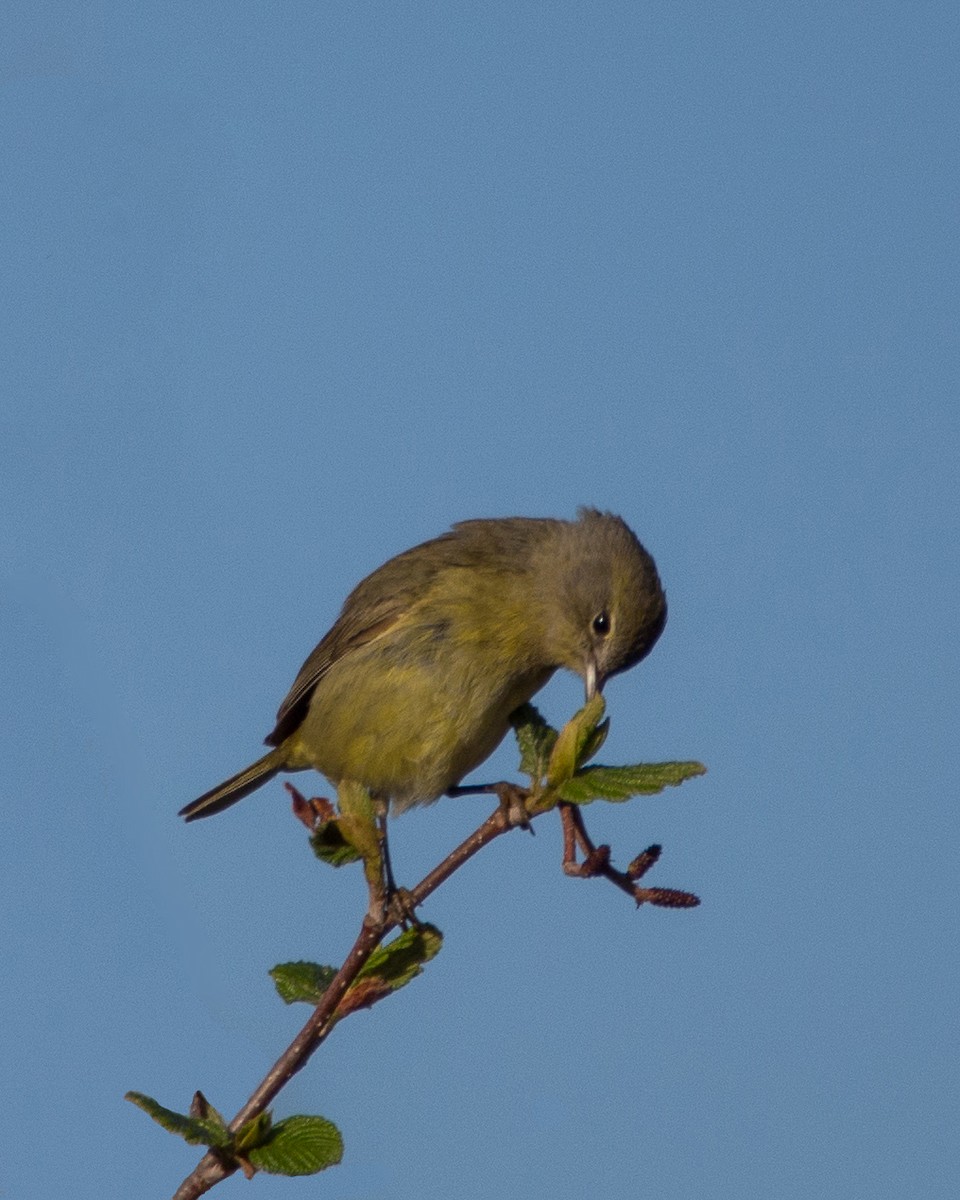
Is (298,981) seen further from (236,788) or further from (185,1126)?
(236,788)

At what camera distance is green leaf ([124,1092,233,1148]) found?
2.74 m

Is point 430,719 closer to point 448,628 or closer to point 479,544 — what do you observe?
point 448,628

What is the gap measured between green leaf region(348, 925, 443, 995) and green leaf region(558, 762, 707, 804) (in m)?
0.40

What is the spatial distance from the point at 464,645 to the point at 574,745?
365cm

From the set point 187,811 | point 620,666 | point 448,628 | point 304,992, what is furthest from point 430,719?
point 304,992

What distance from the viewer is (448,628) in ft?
22.9

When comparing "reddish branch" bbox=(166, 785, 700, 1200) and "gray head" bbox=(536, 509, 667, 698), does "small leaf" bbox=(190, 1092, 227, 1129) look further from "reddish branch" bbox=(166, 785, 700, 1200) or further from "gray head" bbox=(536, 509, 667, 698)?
"gray head" bbox=(536, 509, 667, 698)

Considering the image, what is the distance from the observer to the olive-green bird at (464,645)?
6.72 meters

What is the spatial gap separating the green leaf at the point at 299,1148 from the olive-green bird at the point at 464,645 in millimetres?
3680

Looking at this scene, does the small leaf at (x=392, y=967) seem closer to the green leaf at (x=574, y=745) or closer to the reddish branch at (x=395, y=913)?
the reddish branch at (x=395, y=913)

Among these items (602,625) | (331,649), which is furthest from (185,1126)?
(331,649)

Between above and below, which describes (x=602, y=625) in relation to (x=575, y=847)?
above

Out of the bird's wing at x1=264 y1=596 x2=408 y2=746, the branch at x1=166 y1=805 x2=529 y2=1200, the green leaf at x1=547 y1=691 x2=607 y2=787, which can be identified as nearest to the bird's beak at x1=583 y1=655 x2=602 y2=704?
the bird's wing at x1=264 y1=596 x2=408 y2=746

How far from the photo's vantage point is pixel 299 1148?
2.89 metres
